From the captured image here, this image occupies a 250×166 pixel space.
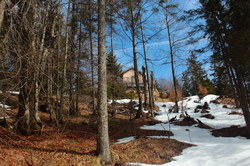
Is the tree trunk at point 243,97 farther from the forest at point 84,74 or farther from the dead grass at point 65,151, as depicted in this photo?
the dead grass at point 65,151

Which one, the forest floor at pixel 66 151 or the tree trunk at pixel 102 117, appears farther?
the tree trunk at pixel 102 117

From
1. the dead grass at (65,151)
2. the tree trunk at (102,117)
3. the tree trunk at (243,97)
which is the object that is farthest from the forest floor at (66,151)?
the tree trunk at (243,97)

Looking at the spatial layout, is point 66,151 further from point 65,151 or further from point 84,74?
point 84,74

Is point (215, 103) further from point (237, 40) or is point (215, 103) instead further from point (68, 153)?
point (68, 153)

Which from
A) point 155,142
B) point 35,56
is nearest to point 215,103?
point 155,142

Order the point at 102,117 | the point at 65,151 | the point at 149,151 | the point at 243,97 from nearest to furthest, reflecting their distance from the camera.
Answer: the point at 102,117
the point at 65,151
the point at 149,151
the point at 243,97

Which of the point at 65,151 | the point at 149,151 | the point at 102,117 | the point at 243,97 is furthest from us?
the point at 243,97

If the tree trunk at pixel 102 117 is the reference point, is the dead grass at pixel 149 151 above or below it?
below

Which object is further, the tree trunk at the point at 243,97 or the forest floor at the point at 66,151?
the tree trunk at the point at 243,97

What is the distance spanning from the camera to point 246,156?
3867mm

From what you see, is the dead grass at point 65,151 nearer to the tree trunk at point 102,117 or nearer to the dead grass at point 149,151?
the dead grass at point 149,151

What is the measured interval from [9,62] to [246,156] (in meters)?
5.86

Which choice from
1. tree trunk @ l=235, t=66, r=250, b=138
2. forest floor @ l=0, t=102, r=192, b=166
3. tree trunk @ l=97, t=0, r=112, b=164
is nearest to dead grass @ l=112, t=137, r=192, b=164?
forest floor @ l=0, t=102, r=192, b=166

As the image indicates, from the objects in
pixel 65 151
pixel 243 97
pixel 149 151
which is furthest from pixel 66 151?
pixel 243 97
